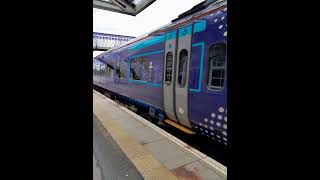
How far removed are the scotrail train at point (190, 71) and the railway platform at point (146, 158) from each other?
65 centimetres

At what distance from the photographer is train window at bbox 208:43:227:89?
10.9ft

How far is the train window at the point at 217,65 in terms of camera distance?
3.34m

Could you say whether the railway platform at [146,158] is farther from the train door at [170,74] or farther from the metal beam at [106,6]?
the metal beam at [106,6]

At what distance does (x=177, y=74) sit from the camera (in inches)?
179

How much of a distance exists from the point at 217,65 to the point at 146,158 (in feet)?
6.94

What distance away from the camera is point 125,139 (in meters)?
4.01

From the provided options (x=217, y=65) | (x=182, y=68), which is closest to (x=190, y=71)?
(x=182, y=68)

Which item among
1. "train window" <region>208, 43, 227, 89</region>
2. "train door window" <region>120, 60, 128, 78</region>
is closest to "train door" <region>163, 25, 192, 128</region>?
"train window" <region>208, 43, 227, 89</region>

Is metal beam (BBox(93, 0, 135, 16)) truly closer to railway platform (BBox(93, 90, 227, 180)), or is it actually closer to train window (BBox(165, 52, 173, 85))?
train window (BBox(165, 52, 173, 85))

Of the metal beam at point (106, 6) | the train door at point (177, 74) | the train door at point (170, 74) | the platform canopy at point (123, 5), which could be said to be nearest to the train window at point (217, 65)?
the train door at point (177, 74)
